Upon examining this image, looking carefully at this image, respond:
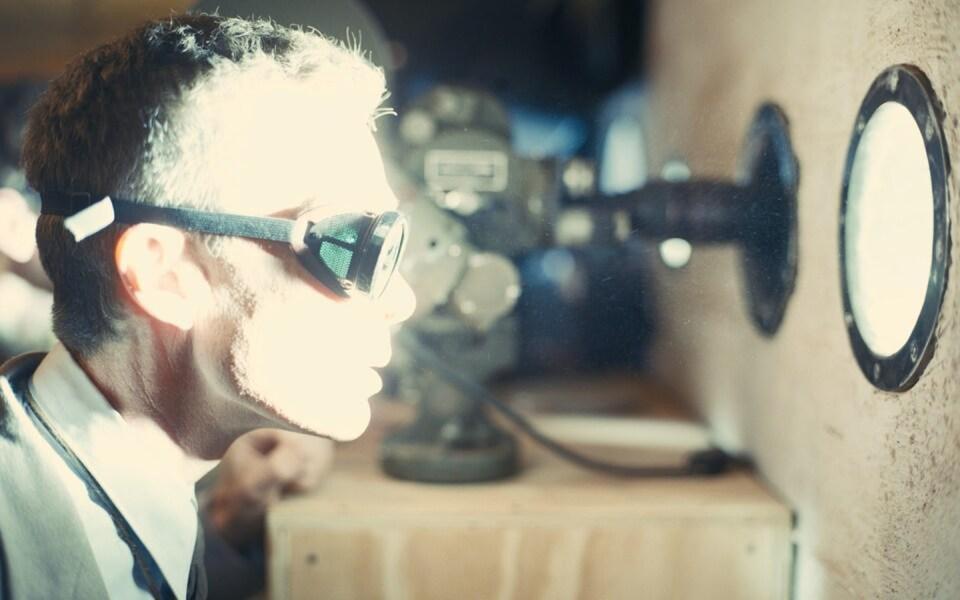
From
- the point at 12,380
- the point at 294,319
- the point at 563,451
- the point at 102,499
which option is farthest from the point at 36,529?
the point at 563,451

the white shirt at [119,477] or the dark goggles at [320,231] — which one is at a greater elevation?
the dark goggles at [320,231]

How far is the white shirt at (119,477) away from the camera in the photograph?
2.59 ft

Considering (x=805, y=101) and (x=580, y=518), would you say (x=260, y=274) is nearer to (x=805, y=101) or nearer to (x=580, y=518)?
(x=580, y=518)

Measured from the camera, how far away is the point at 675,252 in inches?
46.0

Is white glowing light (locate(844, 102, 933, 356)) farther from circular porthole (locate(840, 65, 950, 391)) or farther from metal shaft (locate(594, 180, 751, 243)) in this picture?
metal shaft (locate(594, 180, 751, 243))

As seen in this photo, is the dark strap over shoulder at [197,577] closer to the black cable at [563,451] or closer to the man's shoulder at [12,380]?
the man's shoulder at [12,380]

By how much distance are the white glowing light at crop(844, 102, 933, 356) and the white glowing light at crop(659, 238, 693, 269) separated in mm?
247

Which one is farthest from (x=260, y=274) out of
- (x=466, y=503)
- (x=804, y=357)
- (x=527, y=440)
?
(x=527, y=440)

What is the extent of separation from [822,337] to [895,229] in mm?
185

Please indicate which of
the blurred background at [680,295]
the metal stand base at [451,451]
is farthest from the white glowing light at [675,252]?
the metal stand base at [451,451]

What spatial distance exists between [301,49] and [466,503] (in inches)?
23.0

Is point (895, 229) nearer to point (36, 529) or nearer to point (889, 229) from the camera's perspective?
point (889, 229)

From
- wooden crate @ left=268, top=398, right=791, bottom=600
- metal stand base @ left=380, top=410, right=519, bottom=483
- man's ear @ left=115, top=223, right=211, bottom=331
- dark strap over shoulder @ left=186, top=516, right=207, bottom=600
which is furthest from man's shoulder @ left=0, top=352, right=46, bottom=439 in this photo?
metal stand base @ left=380, top=410, right=519, bottom=483

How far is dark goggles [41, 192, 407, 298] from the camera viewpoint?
823 millimetres
